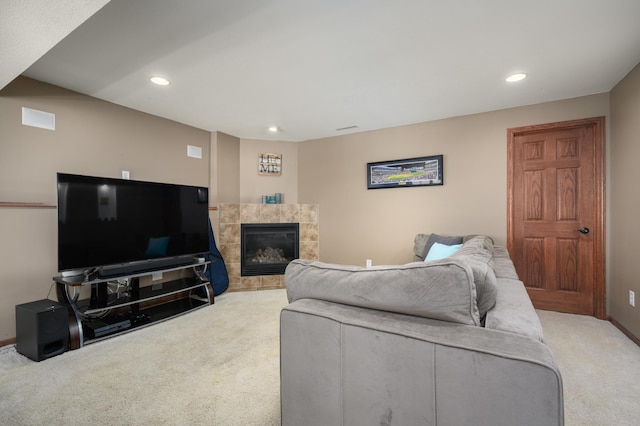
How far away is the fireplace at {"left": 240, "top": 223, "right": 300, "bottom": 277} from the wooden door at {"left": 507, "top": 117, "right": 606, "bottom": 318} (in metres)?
2.92

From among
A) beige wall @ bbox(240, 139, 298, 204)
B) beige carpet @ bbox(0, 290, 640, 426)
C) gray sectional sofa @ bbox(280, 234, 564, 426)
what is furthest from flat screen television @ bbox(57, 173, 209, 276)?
gray sectional sofa @ bbox(280, 234, 564, 426)

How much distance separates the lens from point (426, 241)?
360 cm

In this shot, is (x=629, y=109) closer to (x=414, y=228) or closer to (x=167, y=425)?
(x=414, y=228)

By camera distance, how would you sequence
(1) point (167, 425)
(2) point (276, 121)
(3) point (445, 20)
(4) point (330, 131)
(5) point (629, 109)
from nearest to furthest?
(1) point (167, 425) → (3) point (445, 20) → (5) point (629, 109) → (2) point (276, 121) → (4) point (330, 131)

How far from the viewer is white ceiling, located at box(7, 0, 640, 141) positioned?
1.80m

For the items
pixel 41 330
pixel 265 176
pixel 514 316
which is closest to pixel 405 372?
pixel 514 316

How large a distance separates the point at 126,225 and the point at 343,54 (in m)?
2.57

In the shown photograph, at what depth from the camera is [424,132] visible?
3.98 meters

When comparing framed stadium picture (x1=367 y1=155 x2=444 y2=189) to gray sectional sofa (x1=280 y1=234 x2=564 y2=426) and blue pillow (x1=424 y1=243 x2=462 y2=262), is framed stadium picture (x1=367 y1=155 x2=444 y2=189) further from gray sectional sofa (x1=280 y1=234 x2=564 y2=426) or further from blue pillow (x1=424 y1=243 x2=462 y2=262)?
gray sectional sofa (x1=280 y1=234 x2=564 y2=426)

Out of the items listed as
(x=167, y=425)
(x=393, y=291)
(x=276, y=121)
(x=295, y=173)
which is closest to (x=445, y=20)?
(x=393, y=291)

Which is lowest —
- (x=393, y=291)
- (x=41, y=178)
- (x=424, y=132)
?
(x=393, y=291)

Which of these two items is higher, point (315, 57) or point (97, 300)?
point (315, 57)

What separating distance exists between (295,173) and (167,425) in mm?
3866

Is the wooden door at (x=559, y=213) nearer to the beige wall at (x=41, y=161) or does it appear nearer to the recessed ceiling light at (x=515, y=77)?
the recessed ceiling light at (x=515, y=77)
